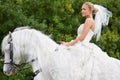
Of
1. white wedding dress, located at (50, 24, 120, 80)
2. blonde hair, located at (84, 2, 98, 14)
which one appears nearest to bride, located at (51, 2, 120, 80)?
white wedding dress, located at (50, 24, 120, 80)

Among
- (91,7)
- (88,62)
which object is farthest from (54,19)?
(88,62)

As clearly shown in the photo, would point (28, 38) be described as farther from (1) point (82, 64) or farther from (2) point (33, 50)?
(1) point (82, 64)

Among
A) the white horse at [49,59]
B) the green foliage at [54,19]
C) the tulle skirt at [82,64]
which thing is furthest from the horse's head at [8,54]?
the green foliage at [54,19]

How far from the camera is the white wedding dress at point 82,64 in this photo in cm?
834

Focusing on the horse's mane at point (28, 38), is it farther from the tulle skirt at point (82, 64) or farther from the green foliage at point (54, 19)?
the green foliage at point (54, 19)

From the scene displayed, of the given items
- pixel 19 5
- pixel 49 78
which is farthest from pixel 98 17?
pixel 19 5

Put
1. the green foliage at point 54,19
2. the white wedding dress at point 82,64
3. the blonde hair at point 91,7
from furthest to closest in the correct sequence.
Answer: the green foliage at point 54,19 → the blonde hair at point 91,7 → the white wedding dress at point 82,64

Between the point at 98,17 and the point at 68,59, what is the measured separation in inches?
51.7

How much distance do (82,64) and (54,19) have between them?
18.5ft

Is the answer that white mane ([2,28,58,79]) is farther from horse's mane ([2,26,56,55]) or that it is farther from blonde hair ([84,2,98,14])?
blonde hair ([84,2,98,14])

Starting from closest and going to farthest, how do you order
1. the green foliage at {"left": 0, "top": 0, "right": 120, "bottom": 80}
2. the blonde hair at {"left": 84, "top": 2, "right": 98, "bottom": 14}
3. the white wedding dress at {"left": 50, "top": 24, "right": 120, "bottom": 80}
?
the white wedding dress at {"left": 50, "top": 24, "right": 120, "bottom": 80} → the blonde hair at {"left": 84, "top": 2, "right": 98, "bottom": 14} → the green foliage at {"left": 0, "top": 0, "right": 120, "bottom": 80}

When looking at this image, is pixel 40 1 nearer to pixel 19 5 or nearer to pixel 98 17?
pixel 19 5

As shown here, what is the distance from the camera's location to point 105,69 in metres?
8.55

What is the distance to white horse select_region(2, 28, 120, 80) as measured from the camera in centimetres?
836
